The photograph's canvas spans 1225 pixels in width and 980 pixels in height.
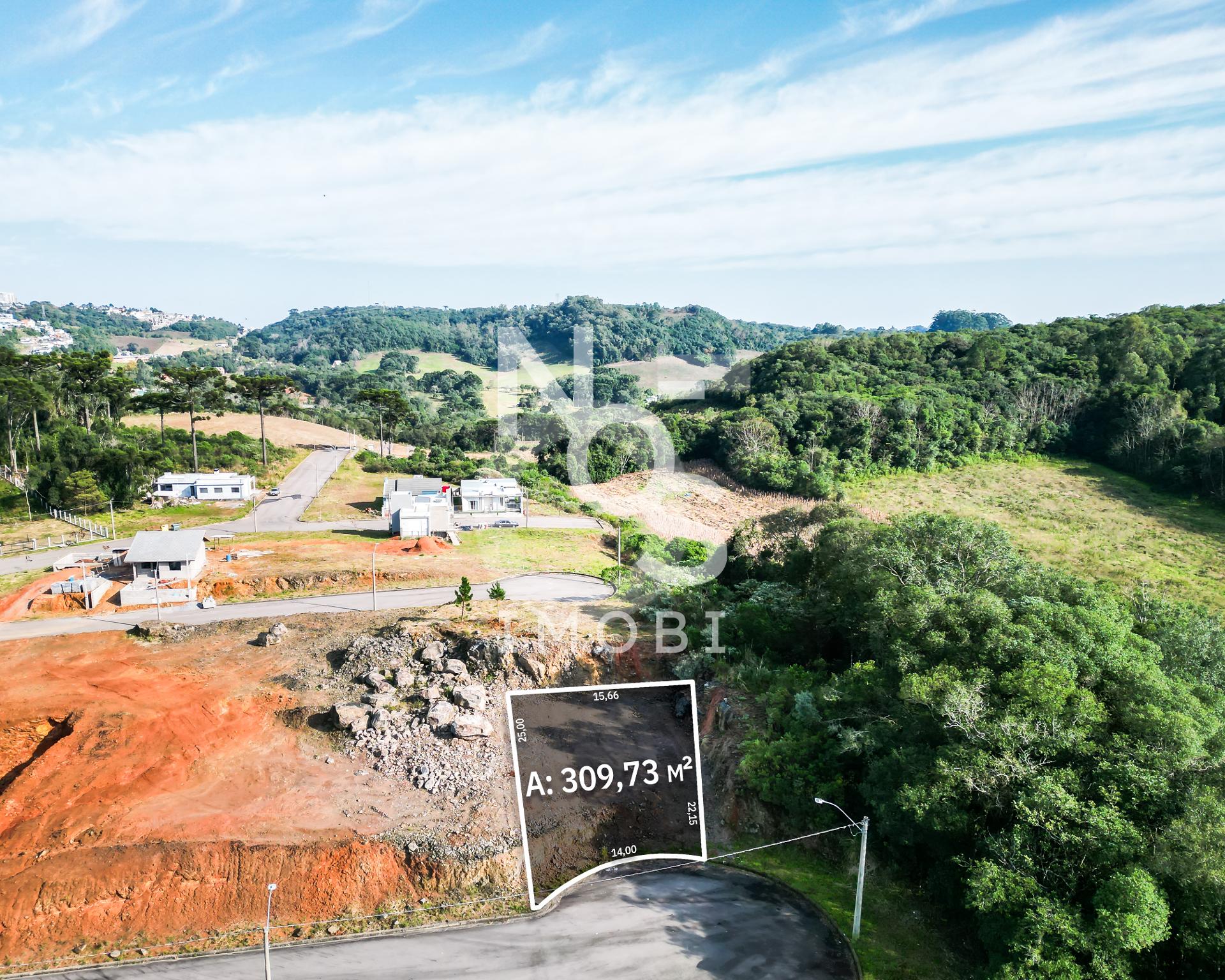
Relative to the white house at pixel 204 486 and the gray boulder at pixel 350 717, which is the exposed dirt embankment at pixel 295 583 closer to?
the gray boulder at pixel 350 717

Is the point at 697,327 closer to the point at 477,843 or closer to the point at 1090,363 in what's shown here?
the point at 1090,363

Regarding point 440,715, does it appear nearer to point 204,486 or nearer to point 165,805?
point 165,805

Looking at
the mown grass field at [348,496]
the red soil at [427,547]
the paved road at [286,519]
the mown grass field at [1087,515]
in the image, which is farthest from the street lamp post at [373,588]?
the mown grass field at [1087,515]

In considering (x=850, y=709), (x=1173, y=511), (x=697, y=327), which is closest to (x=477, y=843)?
(x=850, y=709)

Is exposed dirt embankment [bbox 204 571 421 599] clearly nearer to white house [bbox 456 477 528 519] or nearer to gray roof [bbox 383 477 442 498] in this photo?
gray roof [bbox 383 477 442 498]

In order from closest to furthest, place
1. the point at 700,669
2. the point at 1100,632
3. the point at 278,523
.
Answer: the point at 1100,632 < the point at 700,669 < the point at 278,523

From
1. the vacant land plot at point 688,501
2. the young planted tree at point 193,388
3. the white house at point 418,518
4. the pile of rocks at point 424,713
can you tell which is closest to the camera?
the pile of rocks at point 424,713

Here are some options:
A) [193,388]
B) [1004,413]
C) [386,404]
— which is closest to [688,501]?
[1004,413]
